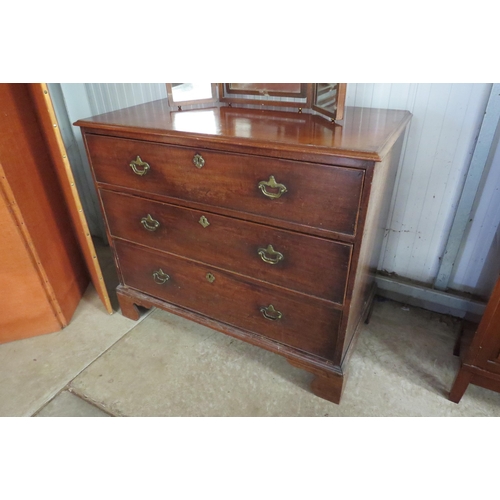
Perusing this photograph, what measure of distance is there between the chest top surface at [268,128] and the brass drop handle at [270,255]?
1.13ft

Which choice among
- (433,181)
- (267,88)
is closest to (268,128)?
(267,88)

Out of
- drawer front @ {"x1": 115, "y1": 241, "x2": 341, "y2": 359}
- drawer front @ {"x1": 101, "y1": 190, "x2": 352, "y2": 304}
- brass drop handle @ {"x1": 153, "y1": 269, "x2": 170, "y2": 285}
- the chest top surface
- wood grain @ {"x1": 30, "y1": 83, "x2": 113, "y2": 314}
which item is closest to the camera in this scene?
the chest top surface

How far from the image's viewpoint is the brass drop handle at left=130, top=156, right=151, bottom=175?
1.32 m

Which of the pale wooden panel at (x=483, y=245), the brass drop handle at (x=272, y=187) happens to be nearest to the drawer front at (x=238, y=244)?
the brass drop handle at (x=272, y=187)

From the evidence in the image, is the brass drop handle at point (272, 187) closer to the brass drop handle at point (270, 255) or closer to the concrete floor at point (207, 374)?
the brass drop handle at point (270, 255)

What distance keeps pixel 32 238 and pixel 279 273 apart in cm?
109

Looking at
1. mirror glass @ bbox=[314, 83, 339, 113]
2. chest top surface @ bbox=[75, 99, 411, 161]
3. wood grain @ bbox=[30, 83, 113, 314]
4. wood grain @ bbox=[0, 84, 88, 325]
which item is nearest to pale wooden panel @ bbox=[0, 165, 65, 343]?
wood grain @ bbox=[0, 84, 88, 325]

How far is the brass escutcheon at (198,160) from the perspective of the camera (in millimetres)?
1188

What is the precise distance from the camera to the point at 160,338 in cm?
175

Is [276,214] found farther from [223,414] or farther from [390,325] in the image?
[390,325]

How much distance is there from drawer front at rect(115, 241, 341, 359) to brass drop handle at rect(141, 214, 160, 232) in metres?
0.13

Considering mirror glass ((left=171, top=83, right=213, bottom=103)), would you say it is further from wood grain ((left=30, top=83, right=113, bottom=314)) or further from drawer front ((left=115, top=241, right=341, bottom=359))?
drawer front ((left=115, top=241, right=341, bottom=359))

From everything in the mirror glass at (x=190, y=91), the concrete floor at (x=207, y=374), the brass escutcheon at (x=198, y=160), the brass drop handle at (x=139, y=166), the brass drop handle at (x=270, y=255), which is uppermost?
the mirror glass at (x=190, y=91)
